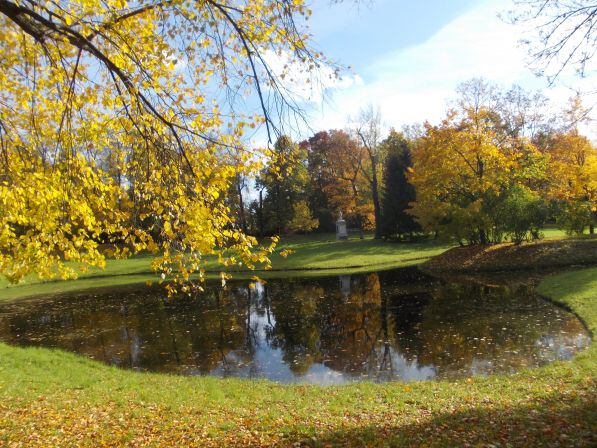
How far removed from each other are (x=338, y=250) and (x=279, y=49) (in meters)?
31.4

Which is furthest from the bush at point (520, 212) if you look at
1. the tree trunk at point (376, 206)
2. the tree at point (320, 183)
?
the tree at point (320, 183)

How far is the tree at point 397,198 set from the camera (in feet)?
129

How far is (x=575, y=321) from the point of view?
1200 centimetres

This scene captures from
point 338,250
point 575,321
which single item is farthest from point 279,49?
point 338,250

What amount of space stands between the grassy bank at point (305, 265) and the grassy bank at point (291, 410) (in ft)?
56.7

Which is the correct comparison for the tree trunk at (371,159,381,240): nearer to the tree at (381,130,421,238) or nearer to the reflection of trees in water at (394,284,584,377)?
the tree at (381,130,421,238)

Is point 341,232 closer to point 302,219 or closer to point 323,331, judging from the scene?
point 302,219

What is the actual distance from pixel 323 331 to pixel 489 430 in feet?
27.2

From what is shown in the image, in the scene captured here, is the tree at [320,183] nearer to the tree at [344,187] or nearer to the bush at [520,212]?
the tree at [344,187]

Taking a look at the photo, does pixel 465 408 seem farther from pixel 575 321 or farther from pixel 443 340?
pixel 575 321

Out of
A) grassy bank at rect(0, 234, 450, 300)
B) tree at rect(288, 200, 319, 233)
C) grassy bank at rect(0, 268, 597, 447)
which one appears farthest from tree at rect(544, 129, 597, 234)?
tree at rect(288, 200, 319, 233)

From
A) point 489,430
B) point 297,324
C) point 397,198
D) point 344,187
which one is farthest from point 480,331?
point 344,187

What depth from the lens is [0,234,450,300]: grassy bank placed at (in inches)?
1099

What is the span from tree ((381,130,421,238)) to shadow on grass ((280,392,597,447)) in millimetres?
33807
